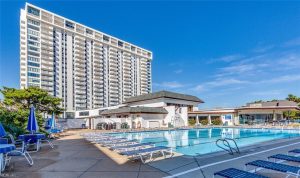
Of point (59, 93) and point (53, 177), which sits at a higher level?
point (59, 93)

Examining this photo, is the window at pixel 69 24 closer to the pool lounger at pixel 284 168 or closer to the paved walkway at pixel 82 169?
the paved walkway at pixel 82 169

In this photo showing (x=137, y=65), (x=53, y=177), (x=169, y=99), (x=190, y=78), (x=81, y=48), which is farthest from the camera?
(x=137, y=65)

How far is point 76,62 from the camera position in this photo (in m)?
80.7

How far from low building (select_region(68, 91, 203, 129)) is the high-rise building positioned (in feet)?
128

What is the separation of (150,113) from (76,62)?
5988 cm

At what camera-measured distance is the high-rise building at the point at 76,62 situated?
68.4m

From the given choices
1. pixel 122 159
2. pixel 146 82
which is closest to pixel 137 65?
pixel 146 82

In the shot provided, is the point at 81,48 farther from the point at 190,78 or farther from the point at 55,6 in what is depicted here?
the point at 190,78

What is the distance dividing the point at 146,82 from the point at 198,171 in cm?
9934

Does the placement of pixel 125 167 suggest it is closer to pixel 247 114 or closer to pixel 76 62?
pixel 247 114

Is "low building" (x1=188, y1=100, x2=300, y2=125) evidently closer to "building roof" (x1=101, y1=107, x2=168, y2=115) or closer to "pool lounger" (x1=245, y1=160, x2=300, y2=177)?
"building roof" (x1=101, y1=107, x2=168, y2=115)

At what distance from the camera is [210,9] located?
2222 cm

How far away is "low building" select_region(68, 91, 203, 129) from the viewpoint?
1082 inches

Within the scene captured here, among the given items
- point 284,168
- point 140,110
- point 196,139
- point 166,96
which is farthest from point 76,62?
point 284,168
